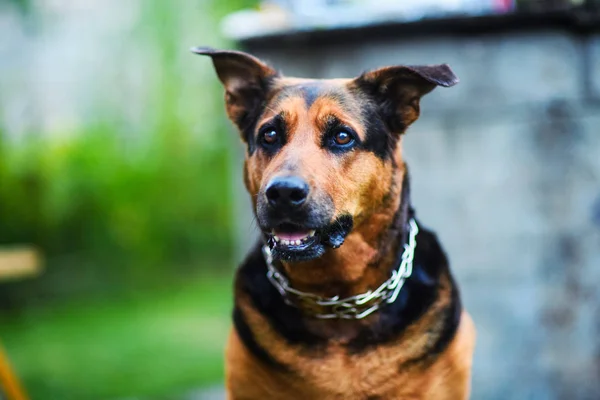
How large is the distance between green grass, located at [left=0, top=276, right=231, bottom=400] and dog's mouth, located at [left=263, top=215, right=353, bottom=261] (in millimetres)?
3643

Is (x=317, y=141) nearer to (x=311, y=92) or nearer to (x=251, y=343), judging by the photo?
(x=311, y=92)

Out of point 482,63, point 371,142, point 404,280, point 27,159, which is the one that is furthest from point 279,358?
point 27,159

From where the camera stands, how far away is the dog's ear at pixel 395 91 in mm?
2844

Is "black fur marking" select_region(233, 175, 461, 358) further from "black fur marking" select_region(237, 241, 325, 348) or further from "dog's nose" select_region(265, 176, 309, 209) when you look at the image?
"dog's nose" select_region(265, 176, 309, 209)

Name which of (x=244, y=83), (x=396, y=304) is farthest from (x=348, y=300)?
(x=244, y=83)

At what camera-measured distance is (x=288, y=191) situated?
7.86 feet

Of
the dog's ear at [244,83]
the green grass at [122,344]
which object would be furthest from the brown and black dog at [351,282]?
the green grass at [122,344]

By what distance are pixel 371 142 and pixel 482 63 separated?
70.7 inches

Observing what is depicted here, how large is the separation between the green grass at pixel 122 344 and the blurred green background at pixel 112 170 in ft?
0.13

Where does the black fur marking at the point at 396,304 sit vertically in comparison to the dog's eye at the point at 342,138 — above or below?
below

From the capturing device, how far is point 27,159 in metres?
9.01

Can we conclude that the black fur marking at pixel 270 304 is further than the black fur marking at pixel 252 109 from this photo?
No

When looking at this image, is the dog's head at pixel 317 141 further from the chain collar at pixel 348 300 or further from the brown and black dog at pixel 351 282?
the chain collar at pixel 348 300

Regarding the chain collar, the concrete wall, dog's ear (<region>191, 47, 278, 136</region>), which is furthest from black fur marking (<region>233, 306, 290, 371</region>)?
the concrete wall
